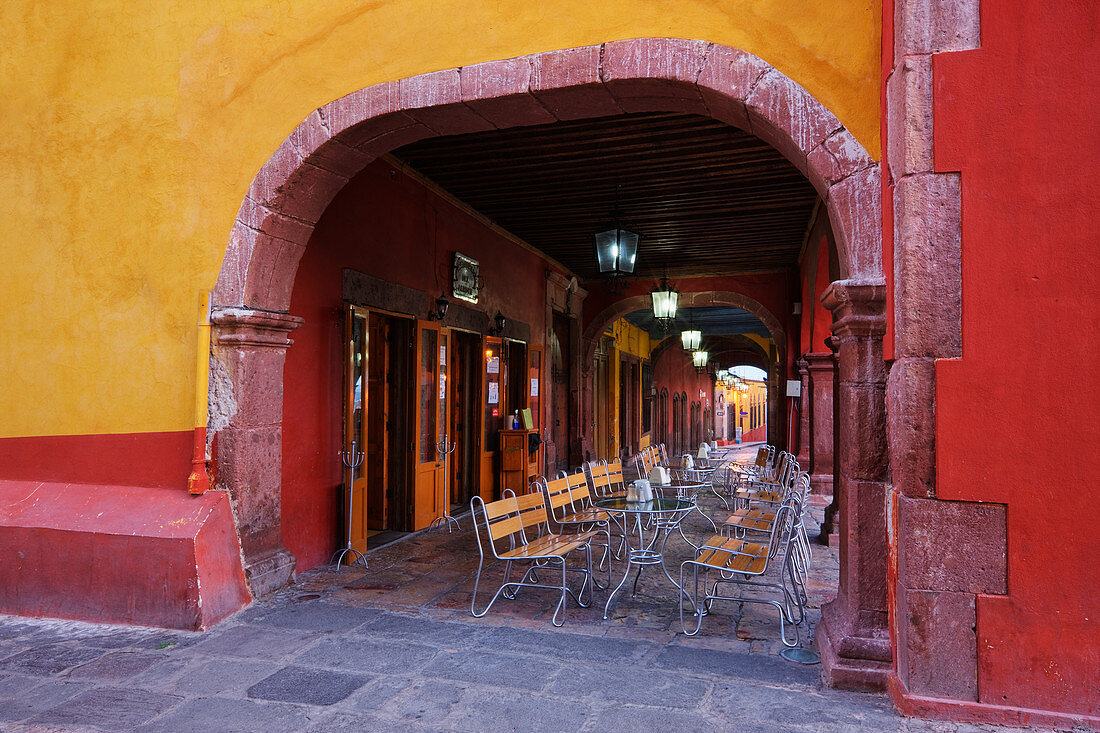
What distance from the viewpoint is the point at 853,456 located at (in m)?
2.98

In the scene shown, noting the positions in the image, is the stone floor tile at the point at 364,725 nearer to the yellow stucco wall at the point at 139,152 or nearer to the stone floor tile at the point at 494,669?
the stone floor tile at the point at 494,669

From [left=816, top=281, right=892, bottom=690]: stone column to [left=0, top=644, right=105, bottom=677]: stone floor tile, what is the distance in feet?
11.2

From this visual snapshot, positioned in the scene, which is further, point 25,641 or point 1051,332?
point 25,641

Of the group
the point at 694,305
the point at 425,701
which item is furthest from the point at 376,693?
the point at 694,305

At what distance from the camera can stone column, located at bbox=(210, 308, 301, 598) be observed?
156 inches

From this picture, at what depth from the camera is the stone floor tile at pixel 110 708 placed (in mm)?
2592

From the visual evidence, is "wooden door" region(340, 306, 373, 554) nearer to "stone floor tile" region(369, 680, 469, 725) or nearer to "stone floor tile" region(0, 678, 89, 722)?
"stone floor tile" region(0, 678, 89, 722)

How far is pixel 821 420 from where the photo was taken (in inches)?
315

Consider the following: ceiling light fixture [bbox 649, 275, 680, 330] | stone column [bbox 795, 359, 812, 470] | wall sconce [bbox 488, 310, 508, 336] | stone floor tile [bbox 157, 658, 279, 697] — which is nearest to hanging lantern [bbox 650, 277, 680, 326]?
ceiling light fixture [bbox 649, 275, 680, 330]

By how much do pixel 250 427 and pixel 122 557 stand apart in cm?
94

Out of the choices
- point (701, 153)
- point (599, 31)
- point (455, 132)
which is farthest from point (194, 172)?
point (701, 153)

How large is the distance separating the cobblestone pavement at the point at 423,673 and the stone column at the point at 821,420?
4159mm

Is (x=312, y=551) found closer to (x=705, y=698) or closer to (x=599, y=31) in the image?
(x=705, y=698)

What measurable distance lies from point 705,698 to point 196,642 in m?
2.48
